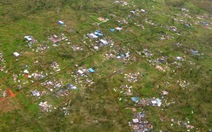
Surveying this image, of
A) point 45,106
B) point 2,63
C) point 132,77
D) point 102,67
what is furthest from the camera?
point 102,67

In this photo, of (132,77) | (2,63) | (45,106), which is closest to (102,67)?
(132,77)

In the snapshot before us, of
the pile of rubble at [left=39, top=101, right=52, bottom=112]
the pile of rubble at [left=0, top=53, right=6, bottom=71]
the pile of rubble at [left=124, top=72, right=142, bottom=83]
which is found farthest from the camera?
the pile of rubble at [left=124, top=72, right=142, bottom=83]

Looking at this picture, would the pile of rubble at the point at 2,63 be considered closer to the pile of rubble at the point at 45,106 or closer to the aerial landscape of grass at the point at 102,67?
the aerial landscape of grass at the point at 102,67

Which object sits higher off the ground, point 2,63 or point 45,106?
point 2,63

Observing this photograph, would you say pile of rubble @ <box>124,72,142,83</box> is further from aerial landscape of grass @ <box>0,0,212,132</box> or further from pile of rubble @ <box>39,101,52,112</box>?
pile of rubble @ <box>39,101,52,112</box>

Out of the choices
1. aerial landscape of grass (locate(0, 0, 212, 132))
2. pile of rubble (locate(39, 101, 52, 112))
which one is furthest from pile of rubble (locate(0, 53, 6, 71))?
pile of rubble (locate(39, 101, 52, 112))

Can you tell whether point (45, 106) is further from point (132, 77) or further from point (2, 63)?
point (132, 77)

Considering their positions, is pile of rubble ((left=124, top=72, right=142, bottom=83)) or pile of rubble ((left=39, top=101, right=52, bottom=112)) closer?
pile of rubble ((left=39, top=101, right=52, bottom=112))

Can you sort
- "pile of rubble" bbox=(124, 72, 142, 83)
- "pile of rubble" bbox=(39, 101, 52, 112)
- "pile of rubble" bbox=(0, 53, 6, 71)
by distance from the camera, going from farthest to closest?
"pile of rubble" bbox=(124, 72, 142, 83) → "pile of rubble" bbox=(0, 53, 6, 71) → "pile of rubble" bbox=(39, 101, 52, 112)

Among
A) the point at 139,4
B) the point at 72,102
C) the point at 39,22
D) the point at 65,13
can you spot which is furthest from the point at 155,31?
the point at 72,102
